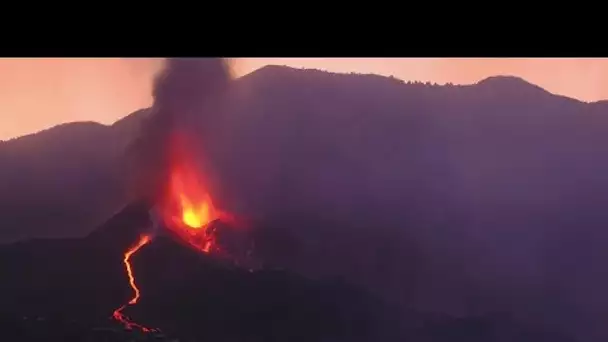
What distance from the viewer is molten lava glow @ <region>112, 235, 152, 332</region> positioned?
11.8 metres

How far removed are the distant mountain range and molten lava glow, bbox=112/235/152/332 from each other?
1106 millimetres

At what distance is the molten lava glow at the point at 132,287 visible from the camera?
1182cm

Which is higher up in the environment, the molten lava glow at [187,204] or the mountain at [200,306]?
the molten lava glow at [187,204]

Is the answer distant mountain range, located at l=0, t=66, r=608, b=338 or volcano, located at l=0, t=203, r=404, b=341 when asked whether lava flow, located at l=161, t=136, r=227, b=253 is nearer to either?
distant mountain range, located at l=0, t=66, r=608, b=338

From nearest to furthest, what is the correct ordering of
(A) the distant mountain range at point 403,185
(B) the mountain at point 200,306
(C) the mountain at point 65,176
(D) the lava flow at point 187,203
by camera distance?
(B) the mountain at point 200,306, (A) the distant mountain range at point 403,185, (C) the mountain at point 65,176, (D) the lava flow at point 187,203

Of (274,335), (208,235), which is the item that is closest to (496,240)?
(274,335)

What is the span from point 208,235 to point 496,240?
674 cm

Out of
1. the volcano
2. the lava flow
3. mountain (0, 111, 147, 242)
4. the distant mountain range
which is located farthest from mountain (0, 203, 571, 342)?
the lava flow

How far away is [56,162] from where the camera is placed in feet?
46.2

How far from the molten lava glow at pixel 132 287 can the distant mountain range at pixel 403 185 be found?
3.63 ft

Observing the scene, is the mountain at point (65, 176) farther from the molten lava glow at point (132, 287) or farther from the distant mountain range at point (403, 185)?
the molten lava glow at point (132, 287)

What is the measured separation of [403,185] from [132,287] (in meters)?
6.24

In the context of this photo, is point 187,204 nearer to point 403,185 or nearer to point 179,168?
point 179,168

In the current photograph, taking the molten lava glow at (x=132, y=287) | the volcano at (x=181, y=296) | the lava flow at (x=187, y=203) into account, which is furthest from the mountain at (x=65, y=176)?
the lava flow at (x=187, y=203)
